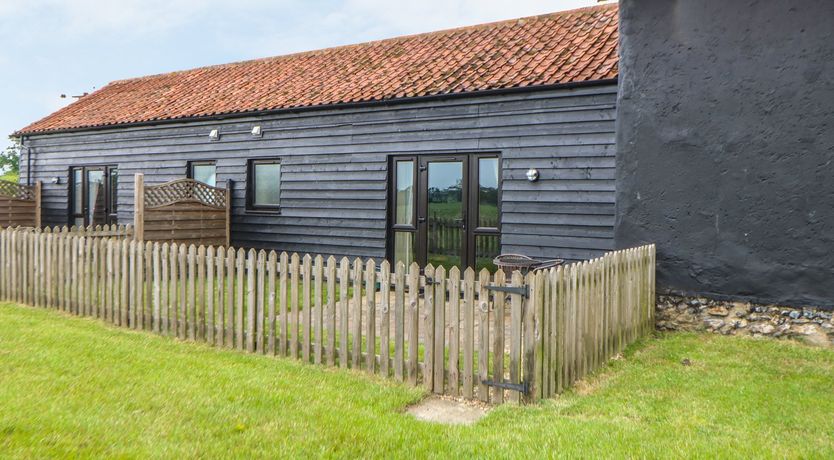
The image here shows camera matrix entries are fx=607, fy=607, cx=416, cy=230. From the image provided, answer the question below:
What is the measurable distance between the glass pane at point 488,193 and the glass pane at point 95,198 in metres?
11.3

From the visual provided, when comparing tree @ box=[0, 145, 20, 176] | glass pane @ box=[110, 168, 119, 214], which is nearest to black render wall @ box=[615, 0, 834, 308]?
glass pane @ box=[110, 168, 119, 214]

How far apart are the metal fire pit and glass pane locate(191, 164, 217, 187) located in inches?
304

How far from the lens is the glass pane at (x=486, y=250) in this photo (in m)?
10.0

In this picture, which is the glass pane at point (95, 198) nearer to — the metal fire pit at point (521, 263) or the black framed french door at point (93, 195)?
the black framed french door at point (93, 195)

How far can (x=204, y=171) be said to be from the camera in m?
14.2

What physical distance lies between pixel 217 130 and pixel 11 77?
35782 millimetres

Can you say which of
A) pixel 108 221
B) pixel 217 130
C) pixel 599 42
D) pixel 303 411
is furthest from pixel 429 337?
pixel 108 221

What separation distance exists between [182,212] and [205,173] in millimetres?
2415

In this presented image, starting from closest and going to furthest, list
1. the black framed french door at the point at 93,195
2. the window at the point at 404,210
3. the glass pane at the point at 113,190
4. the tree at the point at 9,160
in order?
the window at the point at 404,210
the glass pane at the point at 113,190
the black framed french door at the point at 93,195
the tree at the point at 9,160

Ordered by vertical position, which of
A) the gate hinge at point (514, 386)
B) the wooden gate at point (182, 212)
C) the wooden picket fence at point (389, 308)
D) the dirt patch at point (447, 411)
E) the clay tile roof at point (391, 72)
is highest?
the clay tile roof at point (391, 72)

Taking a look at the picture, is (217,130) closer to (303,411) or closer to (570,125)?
(570,125)

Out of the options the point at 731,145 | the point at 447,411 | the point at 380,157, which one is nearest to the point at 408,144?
the point at 380,157

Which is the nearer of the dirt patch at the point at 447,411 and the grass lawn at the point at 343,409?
the grass lawn at the point at 343,409

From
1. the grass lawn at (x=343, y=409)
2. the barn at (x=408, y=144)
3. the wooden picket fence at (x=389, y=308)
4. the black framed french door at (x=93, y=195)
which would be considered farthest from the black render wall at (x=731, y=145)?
the black framed french door at (x=93, y=195)
